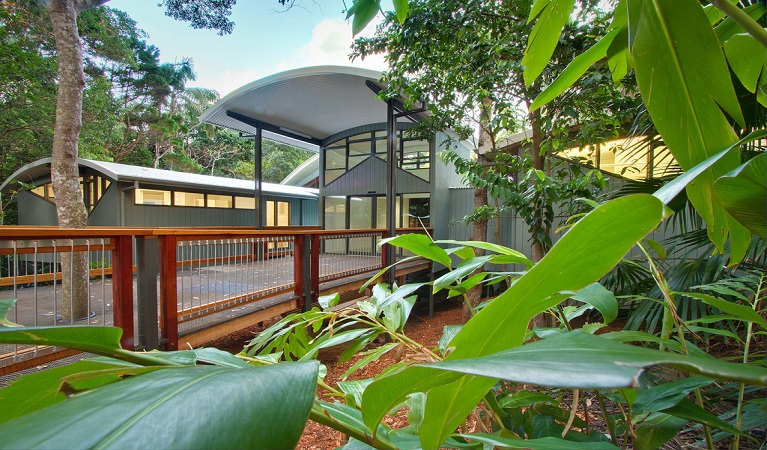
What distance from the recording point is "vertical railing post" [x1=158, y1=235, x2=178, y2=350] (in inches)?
116

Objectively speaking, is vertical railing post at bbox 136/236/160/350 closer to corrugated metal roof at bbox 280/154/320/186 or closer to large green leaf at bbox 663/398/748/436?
large green leaf at bbox 663/398/748/436

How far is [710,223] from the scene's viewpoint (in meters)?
0.47

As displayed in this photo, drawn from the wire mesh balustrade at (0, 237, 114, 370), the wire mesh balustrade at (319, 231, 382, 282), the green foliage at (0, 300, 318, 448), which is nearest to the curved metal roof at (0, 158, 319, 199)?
the wire mesh balustrade at (319, 231, 382, 282)

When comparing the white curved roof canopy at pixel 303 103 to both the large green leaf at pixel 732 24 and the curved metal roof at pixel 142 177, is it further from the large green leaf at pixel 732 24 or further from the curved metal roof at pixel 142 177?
the large green leaf at pixel 732 24

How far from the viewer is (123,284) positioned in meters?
2.61

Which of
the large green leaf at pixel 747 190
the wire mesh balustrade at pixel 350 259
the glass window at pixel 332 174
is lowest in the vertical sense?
the wire mesh balustrade at pixel 350 259

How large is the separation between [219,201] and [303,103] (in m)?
6.09

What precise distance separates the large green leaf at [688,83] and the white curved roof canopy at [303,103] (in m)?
6.64

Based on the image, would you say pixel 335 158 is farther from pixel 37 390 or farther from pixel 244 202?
pixel 37 390

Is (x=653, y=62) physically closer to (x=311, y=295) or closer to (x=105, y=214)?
(x=311, y=295)

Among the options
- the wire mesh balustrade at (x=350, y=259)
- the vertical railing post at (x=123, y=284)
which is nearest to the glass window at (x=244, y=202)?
the wire mesh balustrade at (x=350, y=259)

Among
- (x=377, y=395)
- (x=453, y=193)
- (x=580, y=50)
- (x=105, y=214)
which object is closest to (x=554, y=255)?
(x=377, y=395)

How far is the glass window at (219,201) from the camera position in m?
12.1

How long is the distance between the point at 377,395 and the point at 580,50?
12.2 feet
